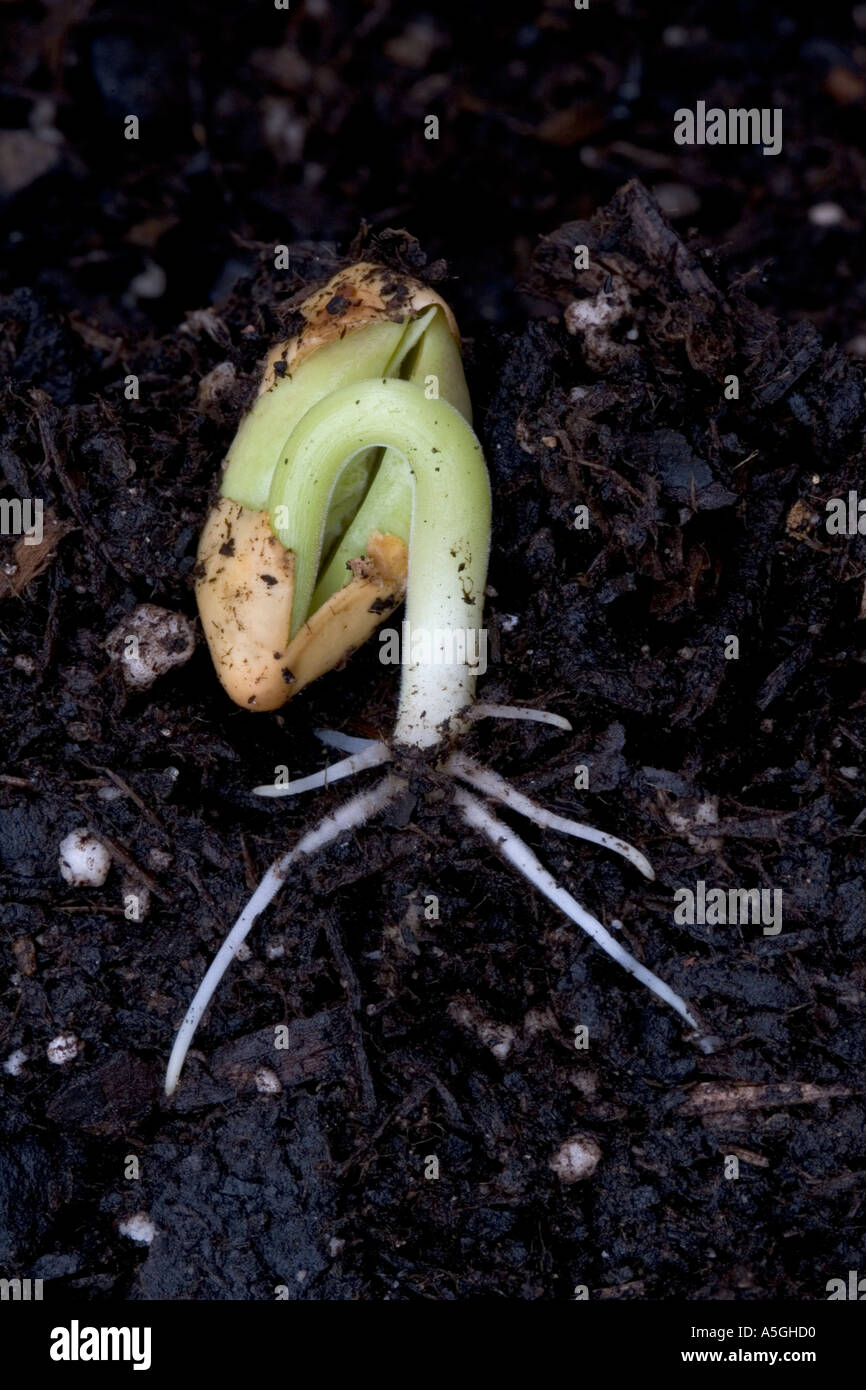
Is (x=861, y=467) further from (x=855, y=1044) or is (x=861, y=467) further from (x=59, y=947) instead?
(x=59, y=947)

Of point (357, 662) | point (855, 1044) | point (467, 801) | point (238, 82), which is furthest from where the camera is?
point (238, 82)

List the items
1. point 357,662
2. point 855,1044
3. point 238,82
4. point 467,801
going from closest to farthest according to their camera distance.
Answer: point 855,1044 < point 467,801 < point 357,662 < point 238,82

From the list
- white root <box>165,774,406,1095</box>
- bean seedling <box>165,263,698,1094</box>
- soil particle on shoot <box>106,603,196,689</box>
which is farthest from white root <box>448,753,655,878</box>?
soil particle on shoot <box>106,603,196,689</box>

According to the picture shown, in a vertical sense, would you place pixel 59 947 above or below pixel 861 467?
below

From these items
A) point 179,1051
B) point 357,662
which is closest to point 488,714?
point 357,662

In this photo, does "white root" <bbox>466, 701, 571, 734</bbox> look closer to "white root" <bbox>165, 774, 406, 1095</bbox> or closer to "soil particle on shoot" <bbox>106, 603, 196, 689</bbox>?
"white root" <bbox>165, 774, 406, 1095</bbox>

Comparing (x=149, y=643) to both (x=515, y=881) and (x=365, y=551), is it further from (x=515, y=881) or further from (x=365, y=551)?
(x=515, y=881)

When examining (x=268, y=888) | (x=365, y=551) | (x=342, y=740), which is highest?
(x=365, y=551)

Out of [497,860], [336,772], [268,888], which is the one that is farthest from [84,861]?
[497,860]
